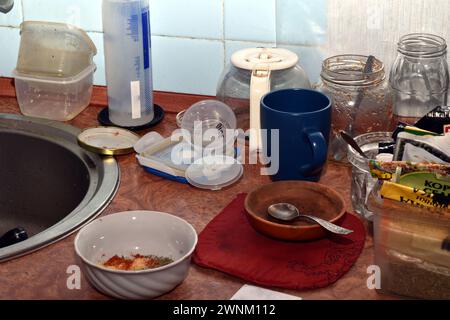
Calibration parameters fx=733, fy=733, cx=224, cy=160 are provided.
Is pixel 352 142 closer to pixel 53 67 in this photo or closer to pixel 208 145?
pixel 208 145

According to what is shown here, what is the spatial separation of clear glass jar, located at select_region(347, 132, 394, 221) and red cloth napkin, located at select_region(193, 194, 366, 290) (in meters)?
0.03

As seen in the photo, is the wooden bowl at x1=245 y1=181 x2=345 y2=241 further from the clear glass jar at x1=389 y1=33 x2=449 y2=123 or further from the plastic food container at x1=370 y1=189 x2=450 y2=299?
the clear glass jar at x1=389 y1=33 x2=449 y2=123

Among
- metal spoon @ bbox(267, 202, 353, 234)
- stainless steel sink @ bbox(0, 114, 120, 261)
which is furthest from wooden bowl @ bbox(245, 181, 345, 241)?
stainless steel sink @ bbox(0, 114, 120, 261)

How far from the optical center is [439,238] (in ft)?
2.91

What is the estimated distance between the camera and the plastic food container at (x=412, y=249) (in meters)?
0.89

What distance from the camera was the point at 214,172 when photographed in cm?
121

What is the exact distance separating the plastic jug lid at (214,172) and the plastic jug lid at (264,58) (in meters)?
0.17

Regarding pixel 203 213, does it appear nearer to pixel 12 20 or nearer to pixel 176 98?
pixel 176 98

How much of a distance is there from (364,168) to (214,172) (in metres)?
0.26

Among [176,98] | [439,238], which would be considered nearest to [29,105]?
[176,98]

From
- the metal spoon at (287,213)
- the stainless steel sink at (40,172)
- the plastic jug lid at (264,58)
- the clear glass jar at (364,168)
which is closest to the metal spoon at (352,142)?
the clear glass jar at (364,168)

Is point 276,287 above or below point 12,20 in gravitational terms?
below

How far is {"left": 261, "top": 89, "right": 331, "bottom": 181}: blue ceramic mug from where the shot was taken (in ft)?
3.63

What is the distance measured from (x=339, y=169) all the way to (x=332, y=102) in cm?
11
